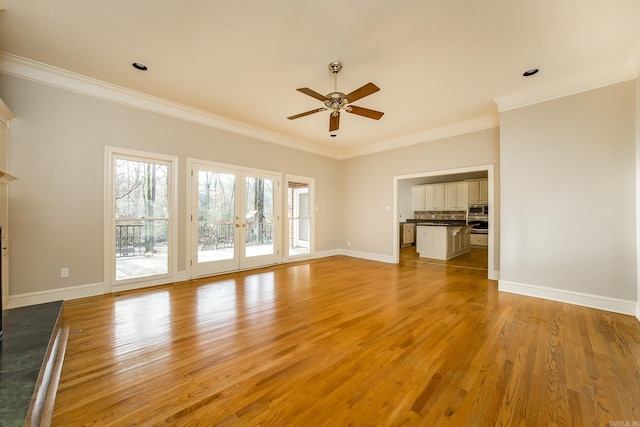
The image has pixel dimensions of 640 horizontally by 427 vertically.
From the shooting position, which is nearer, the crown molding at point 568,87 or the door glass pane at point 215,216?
the crown molding at point 568,87

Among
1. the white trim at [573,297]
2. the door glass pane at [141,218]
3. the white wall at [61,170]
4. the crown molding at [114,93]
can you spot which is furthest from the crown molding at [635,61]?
the door glass pane at [141,218]

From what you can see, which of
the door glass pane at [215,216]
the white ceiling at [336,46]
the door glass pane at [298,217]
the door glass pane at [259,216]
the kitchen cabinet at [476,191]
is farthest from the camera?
the kitchen cabinet at [476,191]

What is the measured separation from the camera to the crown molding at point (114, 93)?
3.17 metres

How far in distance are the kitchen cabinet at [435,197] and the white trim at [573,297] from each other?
17.3 feet

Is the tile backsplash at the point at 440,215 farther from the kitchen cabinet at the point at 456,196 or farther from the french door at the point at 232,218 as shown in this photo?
the french door at the point at 232,218

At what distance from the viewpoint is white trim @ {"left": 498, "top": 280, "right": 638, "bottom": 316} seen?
3.15 meters

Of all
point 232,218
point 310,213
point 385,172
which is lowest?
point 232,218

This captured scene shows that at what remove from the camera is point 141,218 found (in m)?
4.11

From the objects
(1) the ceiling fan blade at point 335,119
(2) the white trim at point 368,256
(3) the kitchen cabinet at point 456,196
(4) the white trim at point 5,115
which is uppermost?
(1) the ceiling fan blade at point 335,119

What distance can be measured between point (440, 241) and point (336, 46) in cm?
583

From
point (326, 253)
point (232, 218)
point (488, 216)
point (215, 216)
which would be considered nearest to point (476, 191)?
point (488, 216)

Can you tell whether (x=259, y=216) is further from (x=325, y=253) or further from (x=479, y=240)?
(x=479, y=240)

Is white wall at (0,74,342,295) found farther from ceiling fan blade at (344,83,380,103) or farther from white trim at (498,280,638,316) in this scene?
white trim at (498,280,638,316)

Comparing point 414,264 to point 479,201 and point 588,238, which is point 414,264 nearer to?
point 588,238
